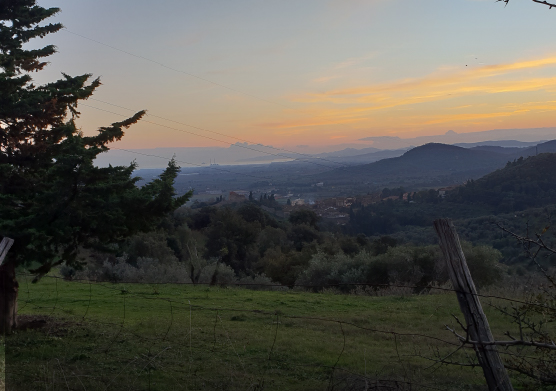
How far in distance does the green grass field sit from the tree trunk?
0.30 metres

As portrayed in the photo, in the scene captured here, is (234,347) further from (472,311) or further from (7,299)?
(472,311)

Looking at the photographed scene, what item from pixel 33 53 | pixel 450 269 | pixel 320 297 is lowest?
pixel 320 297

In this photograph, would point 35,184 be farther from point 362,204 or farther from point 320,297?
point 362,204

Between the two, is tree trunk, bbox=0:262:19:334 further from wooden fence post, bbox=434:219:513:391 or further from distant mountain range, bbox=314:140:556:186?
distant mountain range, bbox=314:140:556:186

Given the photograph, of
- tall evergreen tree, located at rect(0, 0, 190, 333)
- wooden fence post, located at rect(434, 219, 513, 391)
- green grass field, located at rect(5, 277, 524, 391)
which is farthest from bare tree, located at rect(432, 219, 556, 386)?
tall evergreen tree, located at rect(0, 0, 190, 333)

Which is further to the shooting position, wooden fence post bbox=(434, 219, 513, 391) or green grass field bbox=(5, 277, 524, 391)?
green grass field bbox=(5, 277, 524, 391)

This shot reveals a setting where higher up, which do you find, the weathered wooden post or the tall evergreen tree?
the tall evergreen tree

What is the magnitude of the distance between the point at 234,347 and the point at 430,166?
76220 mm

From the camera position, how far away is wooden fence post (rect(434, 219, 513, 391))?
3.18 metres

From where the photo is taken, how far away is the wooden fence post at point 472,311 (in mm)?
3180

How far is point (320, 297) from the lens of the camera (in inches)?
620

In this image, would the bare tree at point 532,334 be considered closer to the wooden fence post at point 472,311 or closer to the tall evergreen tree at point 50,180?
the wooden fence post at point 472,311

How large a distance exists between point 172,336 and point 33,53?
6.89 meters

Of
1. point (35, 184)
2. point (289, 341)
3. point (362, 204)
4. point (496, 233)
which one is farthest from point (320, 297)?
point (362, 204)
